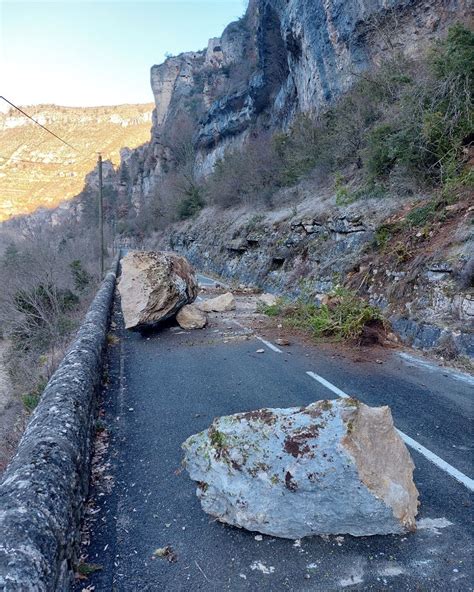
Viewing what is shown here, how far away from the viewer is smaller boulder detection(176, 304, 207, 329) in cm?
1153

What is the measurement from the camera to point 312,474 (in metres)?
3.23

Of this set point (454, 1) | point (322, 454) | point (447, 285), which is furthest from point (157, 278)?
point (454, 1)

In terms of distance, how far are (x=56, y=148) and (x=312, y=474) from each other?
189993 mm

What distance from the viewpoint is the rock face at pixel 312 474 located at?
3.19m

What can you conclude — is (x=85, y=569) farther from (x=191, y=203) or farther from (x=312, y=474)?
(x=191, y=203)

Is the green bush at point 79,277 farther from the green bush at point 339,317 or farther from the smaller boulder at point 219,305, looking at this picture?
the green bush at point 339,317

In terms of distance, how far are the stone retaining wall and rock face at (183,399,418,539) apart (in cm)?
98

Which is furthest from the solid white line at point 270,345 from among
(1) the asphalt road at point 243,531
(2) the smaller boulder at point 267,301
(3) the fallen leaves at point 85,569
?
(3) the fallen leaves at point 85,569

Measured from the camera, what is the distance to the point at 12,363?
1675cm

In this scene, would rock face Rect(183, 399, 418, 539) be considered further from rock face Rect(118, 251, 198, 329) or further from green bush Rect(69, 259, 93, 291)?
green bush Rect(69, 259, 93, 291)

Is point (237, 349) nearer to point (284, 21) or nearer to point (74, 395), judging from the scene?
point (74, 395)

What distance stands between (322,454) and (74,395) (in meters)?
2.65

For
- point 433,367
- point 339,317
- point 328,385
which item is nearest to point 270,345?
point 339,317

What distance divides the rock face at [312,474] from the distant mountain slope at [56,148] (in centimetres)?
10365
